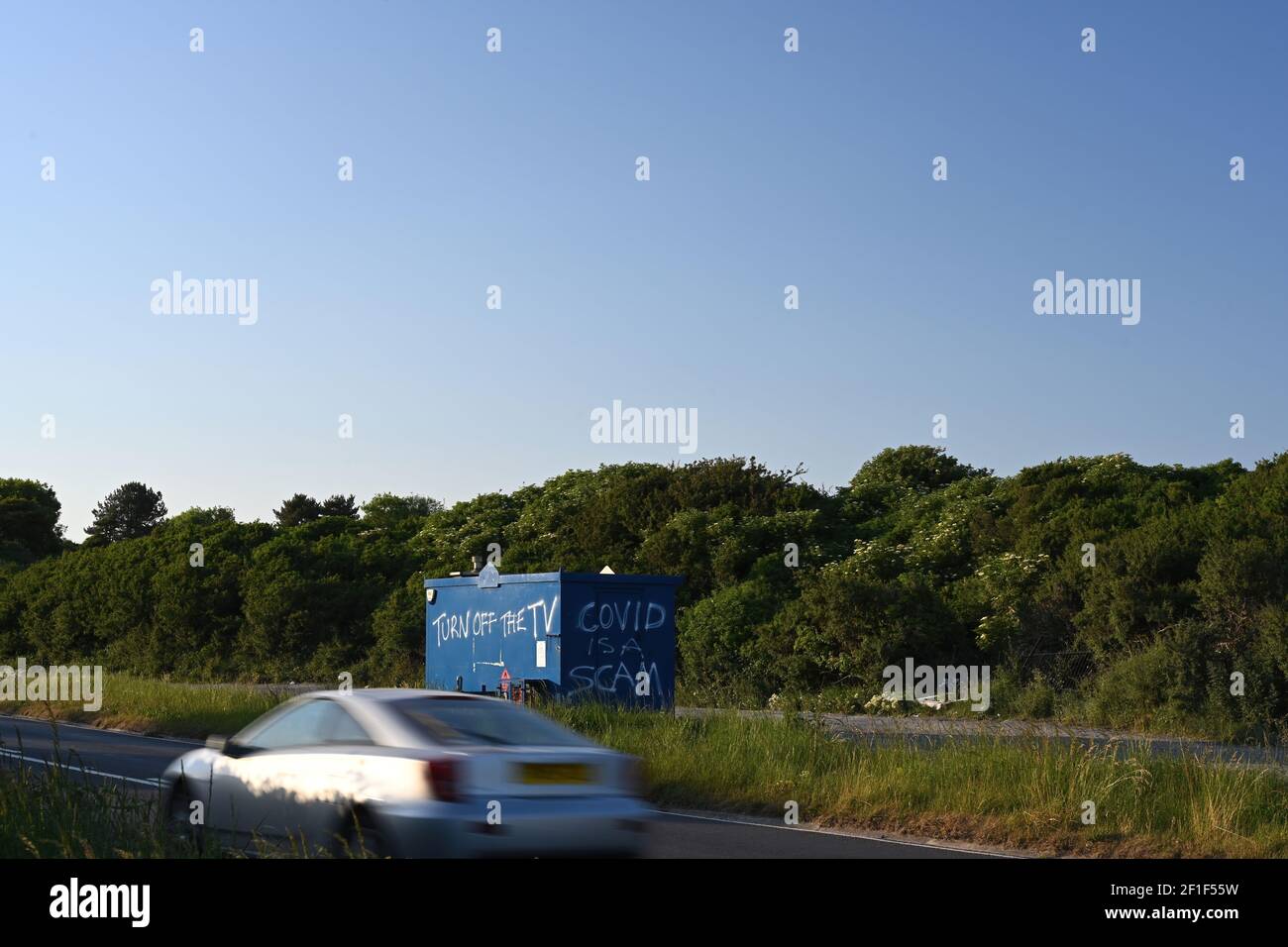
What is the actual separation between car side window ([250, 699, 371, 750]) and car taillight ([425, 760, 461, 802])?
0.78 meters

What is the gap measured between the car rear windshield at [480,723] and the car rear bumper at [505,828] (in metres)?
0.58

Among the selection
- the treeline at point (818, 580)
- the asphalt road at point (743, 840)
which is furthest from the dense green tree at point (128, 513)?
the asphalt road at point (743, 840)

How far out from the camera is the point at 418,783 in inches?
348

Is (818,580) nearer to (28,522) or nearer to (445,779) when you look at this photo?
(445,779)

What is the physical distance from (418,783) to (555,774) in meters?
0.90

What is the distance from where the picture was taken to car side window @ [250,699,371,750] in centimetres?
969

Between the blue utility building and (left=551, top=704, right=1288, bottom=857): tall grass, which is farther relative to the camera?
the blue utility building

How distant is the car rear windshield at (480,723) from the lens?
370 inches

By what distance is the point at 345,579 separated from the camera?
45.6 m

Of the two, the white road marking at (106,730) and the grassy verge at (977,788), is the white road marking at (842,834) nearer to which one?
the grassy verge at (977,788)

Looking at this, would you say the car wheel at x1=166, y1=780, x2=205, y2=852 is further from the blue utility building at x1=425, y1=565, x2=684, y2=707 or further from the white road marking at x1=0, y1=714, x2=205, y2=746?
the white road marking at x1=0, y1=714, x2=205, y2=746

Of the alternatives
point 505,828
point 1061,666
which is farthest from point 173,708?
point 505,828

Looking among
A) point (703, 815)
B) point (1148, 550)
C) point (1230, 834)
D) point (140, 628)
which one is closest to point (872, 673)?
point (1148, 550)

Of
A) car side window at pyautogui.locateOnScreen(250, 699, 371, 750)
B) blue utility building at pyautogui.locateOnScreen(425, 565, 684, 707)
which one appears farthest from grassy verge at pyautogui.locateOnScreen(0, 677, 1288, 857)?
blue utility building at pyautogui.locateOnScreen(425, 565, 684, 707)
